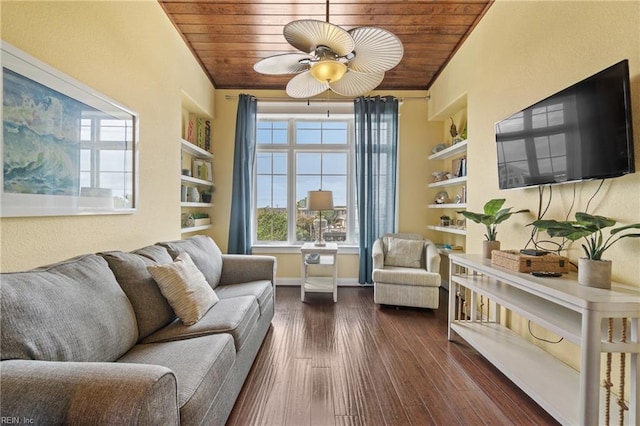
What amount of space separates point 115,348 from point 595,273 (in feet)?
7.82

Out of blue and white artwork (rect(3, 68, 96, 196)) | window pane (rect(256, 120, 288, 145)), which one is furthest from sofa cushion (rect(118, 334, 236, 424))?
window pane (rect(256, 120, 288, 145))

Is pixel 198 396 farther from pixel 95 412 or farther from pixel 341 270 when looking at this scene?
pixel 341 270

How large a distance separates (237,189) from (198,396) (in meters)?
3.19

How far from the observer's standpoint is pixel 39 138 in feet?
4.66

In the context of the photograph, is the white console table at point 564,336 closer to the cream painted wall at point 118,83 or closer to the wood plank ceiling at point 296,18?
the wood plank ceiling at point 296,18

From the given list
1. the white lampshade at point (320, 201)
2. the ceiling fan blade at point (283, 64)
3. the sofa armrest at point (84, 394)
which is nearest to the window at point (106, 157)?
the ceiling fan blade at point (283, 64)

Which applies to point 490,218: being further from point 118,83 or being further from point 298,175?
point 118,83

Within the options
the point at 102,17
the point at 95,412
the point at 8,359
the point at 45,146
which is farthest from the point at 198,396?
the point at 102,17

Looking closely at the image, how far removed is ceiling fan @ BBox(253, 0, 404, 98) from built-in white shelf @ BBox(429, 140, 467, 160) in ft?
5.17

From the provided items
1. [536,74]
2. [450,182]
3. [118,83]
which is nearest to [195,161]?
[118,83]

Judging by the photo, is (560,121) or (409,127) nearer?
(560,121)

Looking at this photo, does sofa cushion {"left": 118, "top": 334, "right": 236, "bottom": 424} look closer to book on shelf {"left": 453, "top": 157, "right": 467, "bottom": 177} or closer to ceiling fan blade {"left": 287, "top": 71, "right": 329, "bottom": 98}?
ceiling fan blade {"left": 287, "top": 71, "right": 329, "bottom": 98}

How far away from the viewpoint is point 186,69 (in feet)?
10.6

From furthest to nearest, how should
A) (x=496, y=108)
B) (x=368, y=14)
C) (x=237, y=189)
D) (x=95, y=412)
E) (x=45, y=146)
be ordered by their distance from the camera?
(x=237, y=189), (x=368, y=14), (x=496, y=108), (x=45, y=146), (x=95, y=412)
